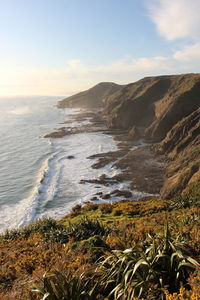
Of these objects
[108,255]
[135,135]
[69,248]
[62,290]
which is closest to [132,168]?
[135,135]

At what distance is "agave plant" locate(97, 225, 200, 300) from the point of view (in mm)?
3998

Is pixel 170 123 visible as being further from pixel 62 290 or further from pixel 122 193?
pixel 62 290

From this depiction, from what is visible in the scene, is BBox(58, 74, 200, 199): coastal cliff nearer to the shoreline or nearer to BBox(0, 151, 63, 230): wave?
the shoreline

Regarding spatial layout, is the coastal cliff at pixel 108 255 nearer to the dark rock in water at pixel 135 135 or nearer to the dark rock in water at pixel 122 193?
the dark rock in water at pixel 122 193

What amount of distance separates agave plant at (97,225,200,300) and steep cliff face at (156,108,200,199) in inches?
770

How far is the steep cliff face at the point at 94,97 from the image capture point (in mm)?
129250

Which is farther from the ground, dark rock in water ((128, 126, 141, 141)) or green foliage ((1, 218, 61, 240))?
dark rock in water ((128, 126, 141, 141))

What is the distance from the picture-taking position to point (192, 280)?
3.79m

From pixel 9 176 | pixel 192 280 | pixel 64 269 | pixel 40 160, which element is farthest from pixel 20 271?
pixel 40 160

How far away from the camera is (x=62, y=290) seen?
4.16 metres

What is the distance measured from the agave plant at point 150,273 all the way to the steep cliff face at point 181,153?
19566mm

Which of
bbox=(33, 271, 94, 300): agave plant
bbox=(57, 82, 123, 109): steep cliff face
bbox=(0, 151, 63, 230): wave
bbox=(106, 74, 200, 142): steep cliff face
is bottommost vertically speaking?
bbox=(0, 151, 63, 230): wave

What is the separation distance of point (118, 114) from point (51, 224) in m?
55.3

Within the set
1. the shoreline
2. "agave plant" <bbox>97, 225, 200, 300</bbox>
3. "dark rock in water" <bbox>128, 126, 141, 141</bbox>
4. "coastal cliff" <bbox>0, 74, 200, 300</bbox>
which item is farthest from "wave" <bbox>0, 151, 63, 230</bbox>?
"dark rock in water" <bbox>128, 126, 141, 141</bbox>
